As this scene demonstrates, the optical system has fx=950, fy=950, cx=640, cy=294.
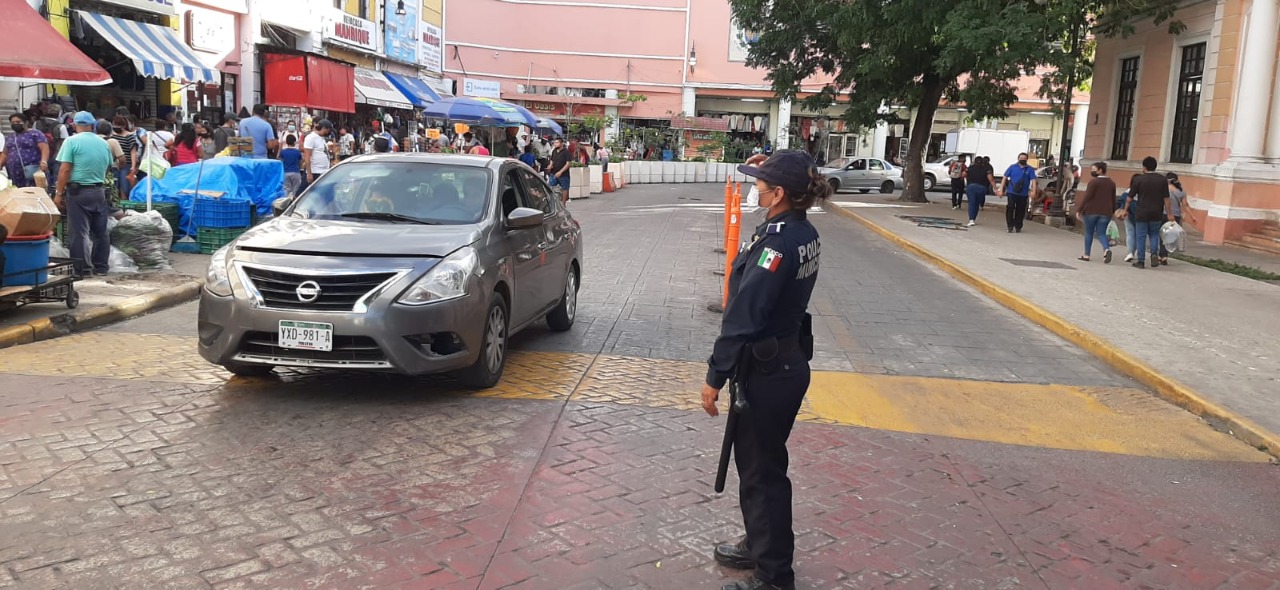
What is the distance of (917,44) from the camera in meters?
23.7

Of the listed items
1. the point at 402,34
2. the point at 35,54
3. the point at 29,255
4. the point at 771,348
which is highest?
the point at 402,34

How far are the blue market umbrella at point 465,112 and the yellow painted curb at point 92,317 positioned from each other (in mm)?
16724

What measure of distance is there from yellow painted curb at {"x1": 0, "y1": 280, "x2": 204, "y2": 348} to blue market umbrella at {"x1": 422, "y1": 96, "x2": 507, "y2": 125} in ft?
54.9

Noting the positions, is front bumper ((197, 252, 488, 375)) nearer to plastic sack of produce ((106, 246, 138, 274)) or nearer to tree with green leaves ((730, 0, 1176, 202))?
plastic sack of produce ((106, 246, 138, 274))

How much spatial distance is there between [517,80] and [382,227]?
44849mm

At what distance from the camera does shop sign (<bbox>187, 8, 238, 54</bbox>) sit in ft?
71.4

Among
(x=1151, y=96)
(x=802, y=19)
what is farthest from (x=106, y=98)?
(x=1151, y=96)

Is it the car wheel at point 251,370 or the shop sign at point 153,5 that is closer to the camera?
the car wheel at point 251,370

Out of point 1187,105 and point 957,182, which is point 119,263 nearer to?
point 1187,105

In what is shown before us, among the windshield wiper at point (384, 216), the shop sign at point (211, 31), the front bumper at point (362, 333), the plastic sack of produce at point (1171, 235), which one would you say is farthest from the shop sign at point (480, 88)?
the front bumper at point (362, 333)

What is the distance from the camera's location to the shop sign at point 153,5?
18950 millimetres

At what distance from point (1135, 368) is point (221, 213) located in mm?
10533

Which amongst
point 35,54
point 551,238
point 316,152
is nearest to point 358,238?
point 551,238

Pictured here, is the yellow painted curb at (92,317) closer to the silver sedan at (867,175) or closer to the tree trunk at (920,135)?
the tree trunk at (920,135)
